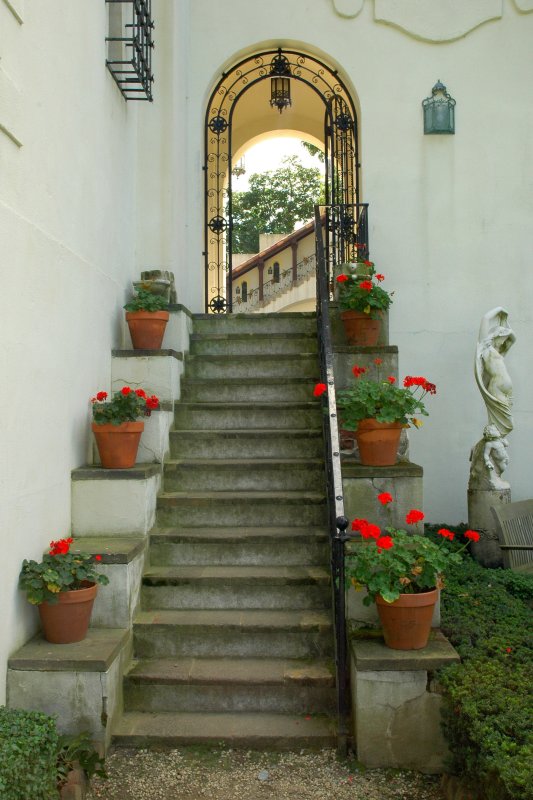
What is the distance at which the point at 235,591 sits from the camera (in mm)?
3936

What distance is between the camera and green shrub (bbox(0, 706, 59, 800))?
7.64ft

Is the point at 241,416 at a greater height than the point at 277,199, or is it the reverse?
the point at 277,199

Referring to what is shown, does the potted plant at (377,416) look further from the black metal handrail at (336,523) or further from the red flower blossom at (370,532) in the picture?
the red flower blossom at (370,532)

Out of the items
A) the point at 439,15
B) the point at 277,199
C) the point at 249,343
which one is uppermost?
the point at 277,199

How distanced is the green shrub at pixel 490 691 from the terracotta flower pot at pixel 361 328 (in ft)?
6.06

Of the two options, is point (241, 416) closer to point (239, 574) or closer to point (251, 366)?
point (251, 366)

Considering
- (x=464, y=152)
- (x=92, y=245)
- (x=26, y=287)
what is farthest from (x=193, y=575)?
(x=464, y=152)

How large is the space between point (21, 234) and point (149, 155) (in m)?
2.73

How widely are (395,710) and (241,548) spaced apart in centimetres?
134

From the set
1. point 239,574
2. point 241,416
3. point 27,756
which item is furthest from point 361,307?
point 27,756

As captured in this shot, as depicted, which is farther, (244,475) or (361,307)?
(361,307)

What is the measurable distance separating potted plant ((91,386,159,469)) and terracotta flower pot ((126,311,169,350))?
0.89 metres

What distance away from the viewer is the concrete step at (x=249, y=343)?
18.8ft

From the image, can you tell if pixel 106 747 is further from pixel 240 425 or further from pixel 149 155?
pixel 149 155
